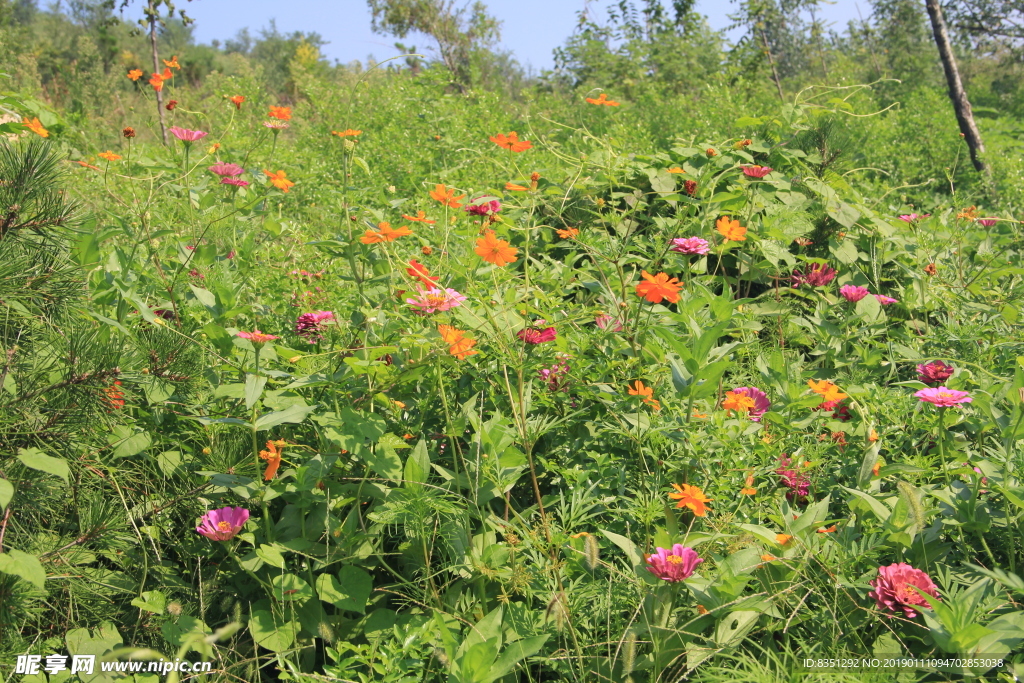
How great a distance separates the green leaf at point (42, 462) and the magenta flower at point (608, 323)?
3.99 ft

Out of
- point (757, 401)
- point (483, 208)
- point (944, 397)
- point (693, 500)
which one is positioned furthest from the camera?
point (483, 208)

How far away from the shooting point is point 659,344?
176 centimetres

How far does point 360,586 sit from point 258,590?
29 cm

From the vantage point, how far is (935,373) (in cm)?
183

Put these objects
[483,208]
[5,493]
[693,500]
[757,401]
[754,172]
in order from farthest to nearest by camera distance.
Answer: [754,172] → [483,208] → [757,401] → [693,500] → [5,493]

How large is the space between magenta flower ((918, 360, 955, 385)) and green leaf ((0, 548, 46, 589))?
6.89 feet

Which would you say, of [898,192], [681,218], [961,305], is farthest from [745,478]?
[898,192]

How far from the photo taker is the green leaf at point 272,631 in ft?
4.49

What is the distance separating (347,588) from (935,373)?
1.62 meters

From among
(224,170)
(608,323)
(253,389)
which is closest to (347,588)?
(253,389)

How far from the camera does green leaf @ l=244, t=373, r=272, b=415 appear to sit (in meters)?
1.32

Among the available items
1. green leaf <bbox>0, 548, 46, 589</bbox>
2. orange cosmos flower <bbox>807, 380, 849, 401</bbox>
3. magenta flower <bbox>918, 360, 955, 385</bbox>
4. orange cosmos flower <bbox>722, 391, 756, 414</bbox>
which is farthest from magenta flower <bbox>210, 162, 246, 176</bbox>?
magenta flower <bbox>918, 360, 955, 385</bbox>

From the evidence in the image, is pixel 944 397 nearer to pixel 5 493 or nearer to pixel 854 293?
pixel 854 293

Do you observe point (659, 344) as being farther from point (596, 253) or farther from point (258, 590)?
point (258, 590)
